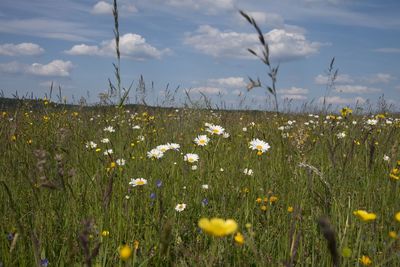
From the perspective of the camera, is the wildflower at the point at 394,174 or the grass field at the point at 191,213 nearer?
the grass field at the point at 191,213

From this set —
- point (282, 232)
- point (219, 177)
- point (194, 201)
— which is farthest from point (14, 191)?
point (282, 232)

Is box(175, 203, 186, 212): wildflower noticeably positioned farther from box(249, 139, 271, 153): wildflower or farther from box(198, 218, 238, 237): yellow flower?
box(198, 218, 238, 237): yellow flower

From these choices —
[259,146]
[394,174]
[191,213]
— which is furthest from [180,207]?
[394,174]

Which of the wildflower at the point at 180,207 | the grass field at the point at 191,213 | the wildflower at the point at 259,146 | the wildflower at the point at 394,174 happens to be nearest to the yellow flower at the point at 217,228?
the grass field at the point at 191,213

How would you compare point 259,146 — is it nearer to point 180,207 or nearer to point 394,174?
point 394,174

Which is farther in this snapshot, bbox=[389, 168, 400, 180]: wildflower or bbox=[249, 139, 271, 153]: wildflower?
bbox=[249, 139, 271, 153]: wildflower

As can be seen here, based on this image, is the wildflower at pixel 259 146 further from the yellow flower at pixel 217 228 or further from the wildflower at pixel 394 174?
the yellow flower at pixel 217 228

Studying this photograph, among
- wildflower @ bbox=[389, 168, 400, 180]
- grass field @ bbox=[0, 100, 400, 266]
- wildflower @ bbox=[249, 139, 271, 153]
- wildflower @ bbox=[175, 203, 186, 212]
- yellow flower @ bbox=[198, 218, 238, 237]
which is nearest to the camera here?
yellow flower @ bbox=[198, 218, 238, 237]

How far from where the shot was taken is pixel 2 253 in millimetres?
1563

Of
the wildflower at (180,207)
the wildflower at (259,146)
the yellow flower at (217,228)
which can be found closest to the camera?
the yellow flower at (217,228)

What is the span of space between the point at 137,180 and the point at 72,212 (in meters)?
0.53

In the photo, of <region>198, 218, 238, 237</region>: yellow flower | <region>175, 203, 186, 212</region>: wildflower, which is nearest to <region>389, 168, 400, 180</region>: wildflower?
<region>175, 203, 186, 212</region>: wildflower

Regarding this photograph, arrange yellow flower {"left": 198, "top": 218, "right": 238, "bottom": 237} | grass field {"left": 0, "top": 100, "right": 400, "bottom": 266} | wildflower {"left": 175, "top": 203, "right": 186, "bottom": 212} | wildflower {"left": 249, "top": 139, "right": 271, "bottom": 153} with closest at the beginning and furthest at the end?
yellow flower {"left": 198, "top": 218, "right": 238, "bottom": 237} < grass field {"left": 0, "top": 100, "right": 400, "bottom": 266} < wildflower {"left": 175, "top": 203, "right": 186, "bottom": 212} < wildflower {"left": 249, "top": 139, "right": 271, "bottom": 153}

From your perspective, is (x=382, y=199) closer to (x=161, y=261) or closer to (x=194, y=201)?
(x=194, y=201)
